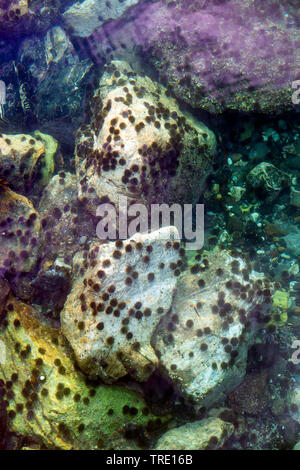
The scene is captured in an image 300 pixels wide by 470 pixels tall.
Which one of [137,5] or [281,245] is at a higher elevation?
[137,5]

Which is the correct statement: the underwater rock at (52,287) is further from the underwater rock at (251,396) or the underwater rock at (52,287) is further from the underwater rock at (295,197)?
the underwater rock at (295,197)

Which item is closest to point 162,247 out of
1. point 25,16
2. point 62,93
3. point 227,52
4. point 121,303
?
point 121,303

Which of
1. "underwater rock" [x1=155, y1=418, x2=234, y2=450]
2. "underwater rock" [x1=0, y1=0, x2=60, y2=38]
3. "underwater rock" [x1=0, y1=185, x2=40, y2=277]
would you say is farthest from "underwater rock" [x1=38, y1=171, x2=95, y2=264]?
"underwater rock" [x1=0, y1=0, x2=60, y2=38]

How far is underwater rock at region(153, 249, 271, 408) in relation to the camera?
4.36m

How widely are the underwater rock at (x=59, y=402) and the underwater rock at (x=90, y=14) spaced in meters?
6.99

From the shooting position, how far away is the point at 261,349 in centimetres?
493

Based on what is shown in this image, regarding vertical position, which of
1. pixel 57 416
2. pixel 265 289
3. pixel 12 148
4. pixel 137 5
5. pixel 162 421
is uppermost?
pixel 137 5

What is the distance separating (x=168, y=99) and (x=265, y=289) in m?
3.70

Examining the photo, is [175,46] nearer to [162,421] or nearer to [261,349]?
[261,349]

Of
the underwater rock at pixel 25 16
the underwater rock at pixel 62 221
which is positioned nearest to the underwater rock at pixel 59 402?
the underwater rock at pixel 62 221

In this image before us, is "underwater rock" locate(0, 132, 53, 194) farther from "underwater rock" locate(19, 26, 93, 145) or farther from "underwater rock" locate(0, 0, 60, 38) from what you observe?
"underwater rock" locate(0, 0, 60, 38)

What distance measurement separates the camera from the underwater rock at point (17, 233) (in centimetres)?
510

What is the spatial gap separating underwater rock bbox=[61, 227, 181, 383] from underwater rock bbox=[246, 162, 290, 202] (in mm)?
1979
